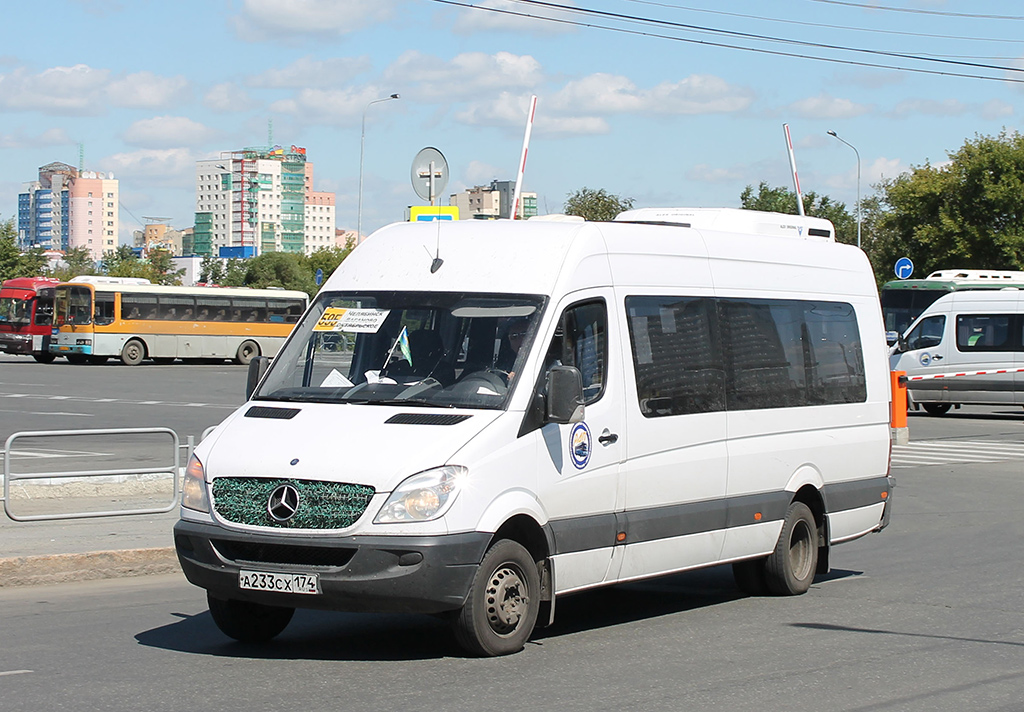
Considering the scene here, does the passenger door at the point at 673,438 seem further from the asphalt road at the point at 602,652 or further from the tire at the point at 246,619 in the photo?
the tire at the point at 246,619

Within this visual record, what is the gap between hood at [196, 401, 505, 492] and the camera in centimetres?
650

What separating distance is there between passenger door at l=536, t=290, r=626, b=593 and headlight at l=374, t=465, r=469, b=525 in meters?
0.71

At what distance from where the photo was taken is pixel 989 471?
62.2ft

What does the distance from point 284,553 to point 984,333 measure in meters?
25.7

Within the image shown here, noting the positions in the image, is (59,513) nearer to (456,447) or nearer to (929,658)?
(456,447)

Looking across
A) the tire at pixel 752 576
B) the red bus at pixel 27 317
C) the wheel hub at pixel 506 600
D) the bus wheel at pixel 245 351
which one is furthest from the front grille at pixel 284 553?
the red bus at pixel 27 317

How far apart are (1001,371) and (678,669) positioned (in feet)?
80.3

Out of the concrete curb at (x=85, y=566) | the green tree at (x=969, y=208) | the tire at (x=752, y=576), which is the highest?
the green tree at (x=969, y=208)

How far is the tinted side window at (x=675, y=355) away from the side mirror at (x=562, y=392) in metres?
0.92

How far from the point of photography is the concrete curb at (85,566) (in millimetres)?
9617

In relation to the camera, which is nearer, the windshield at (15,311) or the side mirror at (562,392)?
the side mirror at (562,392)

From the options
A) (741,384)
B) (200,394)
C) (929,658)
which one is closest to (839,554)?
(741,384)

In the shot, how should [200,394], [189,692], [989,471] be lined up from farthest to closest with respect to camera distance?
[200,394], [989,471], [189,692]

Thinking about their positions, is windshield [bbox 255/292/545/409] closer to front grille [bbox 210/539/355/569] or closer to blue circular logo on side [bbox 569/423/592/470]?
blue circular logo on side [bbox 569/423/592/470]
